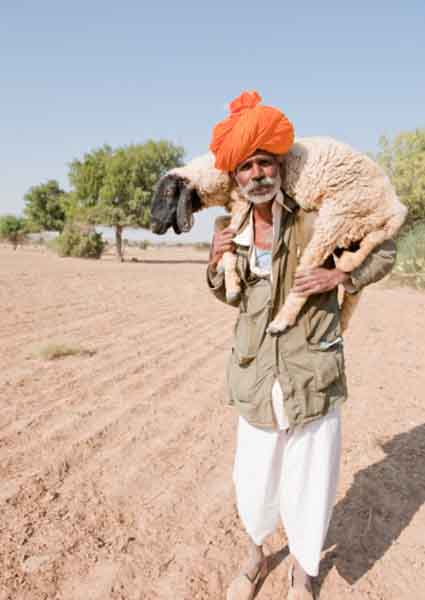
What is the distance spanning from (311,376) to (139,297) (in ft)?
27.7

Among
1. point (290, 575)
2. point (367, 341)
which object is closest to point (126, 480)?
point (290, 575)

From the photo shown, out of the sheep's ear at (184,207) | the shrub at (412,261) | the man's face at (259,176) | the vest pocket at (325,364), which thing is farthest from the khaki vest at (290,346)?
the shrub at (412,261)

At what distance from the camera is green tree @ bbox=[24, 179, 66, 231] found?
3659 cm

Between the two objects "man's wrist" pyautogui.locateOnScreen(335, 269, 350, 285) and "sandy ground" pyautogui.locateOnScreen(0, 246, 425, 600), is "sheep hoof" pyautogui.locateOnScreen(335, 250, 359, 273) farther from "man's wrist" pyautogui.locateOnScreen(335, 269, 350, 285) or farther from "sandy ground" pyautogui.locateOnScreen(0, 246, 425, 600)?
"sandy ground" pyautogui.locateOnScreen(0, 246, 425, 600)

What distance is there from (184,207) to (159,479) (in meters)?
1.83

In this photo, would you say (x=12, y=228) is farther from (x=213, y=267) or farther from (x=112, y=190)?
(x=213, y=267)

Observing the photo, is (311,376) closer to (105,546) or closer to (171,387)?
(105,546)

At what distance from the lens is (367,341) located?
21.0 feet

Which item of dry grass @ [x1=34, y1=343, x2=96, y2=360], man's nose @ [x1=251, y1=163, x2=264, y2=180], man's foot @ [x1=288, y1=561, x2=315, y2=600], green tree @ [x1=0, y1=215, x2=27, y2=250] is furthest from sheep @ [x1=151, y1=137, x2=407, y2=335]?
green tree @ [x1=0, y1=215, x2=27, y2=250]

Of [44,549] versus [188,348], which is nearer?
[44,549]

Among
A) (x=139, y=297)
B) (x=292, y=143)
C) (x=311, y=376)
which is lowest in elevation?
(x=139, y=297)

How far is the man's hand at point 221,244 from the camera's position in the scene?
177 centimetres

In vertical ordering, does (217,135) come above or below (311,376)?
above

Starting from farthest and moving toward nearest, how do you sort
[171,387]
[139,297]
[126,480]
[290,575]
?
[139,297]
[171,387]
[126,480]
[290,575]
